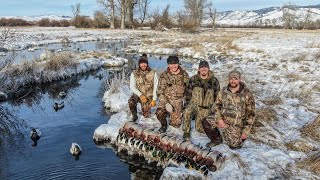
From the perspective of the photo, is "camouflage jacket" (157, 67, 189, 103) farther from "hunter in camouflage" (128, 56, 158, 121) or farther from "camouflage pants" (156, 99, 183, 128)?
"hunter in camouflage" (128, 56, 158, 121)

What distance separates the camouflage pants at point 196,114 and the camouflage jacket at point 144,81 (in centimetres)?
140

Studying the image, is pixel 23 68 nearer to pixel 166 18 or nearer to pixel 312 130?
pixel 312 130

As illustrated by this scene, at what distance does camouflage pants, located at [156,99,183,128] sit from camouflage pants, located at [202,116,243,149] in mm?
980

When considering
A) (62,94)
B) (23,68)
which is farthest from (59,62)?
(62,94)

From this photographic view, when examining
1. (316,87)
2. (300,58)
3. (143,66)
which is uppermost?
(143,66)

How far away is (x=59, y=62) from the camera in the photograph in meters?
15.8

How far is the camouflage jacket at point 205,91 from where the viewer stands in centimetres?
737

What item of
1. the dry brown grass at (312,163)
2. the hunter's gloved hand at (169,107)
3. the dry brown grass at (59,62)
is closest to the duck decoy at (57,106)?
the dry brown grass at (59,62)

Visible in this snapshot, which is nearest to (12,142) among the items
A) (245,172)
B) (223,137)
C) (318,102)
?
(223,137)

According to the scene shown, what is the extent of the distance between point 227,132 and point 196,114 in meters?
0.92

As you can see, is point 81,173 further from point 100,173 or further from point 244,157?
point 244,157

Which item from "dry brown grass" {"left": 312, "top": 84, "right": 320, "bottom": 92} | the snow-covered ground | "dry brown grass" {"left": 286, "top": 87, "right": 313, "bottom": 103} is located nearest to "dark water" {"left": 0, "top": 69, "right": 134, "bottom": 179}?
the snow-covered ground

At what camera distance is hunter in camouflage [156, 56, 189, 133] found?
25.6 ft

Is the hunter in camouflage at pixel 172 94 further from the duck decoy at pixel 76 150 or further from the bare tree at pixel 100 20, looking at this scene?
the bare tree at pixel 100 20
